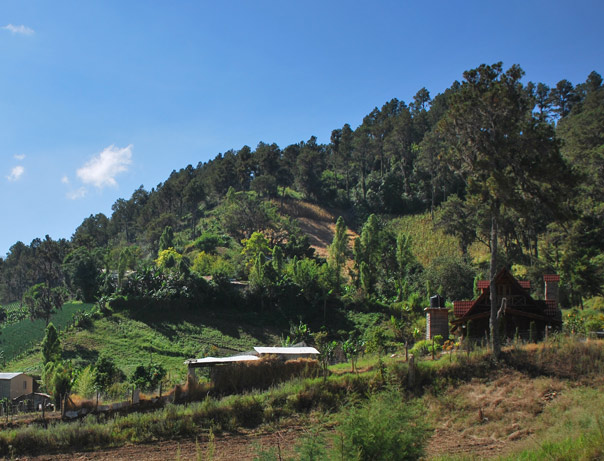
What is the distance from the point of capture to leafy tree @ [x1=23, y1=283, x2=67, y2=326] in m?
46.5

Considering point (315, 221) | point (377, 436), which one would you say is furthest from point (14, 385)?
point (315, 221)

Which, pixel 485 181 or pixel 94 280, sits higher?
pixel 485 181

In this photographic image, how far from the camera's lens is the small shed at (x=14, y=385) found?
94.8ft

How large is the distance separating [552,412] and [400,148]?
2614 inches

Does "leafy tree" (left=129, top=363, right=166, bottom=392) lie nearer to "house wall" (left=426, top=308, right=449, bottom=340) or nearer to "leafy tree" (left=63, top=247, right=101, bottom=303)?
"house wall" (left=426, top=308, right=449, bottom=340)

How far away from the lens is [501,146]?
21719mm

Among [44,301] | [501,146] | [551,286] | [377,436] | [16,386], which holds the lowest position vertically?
[16,386]

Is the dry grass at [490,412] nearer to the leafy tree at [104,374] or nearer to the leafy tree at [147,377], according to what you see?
the leafy tree at [147,377]

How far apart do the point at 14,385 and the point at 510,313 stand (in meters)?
27.0

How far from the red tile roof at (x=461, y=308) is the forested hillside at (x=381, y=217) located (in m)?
3.70

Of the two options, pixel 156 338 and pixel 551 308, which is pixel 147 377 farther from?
pixel 551 308

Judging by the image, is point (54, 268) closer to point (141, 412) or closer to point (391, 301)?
point (391, 301)

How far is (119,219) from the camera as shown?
10238cm

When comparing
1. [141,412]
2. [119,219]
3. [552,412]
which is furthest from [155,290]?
[119,219]
